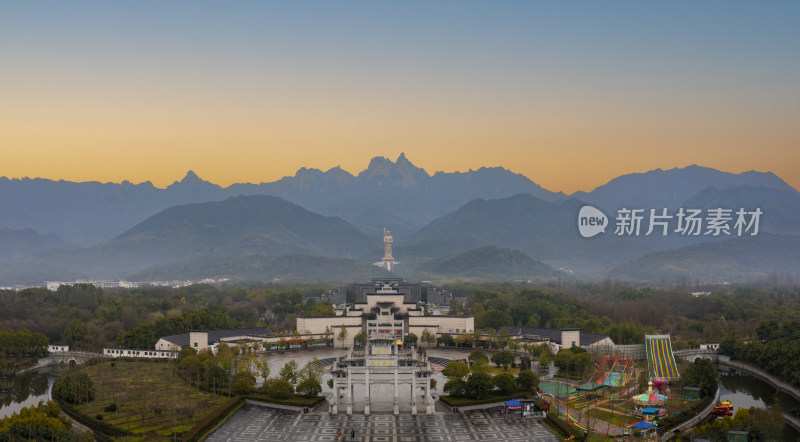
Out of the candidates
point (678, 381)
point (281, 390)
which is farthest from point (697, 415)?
point (281, 390)

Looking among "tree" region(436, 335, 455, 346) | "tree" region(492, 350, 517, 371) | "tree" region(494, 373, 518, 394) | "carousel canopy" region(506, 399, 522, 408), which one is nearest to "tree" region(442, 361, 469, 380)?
"tree" region(494, 373, 518, 394)

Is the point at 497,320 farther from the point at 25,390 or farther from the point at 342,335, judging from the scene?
the point at 25,390

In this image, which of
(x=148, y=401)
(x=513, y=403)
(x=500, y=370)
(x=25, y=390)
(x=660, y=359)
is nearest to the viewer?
(x=513, y=403)

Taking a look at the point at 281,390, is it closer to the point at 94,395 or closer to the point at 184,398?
the point at 184,398

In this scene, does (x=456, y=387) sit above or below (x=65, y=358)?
above

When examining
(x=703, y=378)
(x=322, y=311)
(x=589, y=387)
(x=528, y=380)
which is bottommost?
(x=589, y=387)

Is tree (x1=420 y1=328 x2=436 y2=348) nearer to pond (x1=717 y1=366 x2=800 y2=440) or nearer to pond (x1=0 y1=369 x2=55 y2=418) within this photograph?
pond (x1=717 y1=366 x2=800 y2=440)

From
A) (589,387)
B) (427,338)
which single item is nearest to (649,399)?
(589,387)
